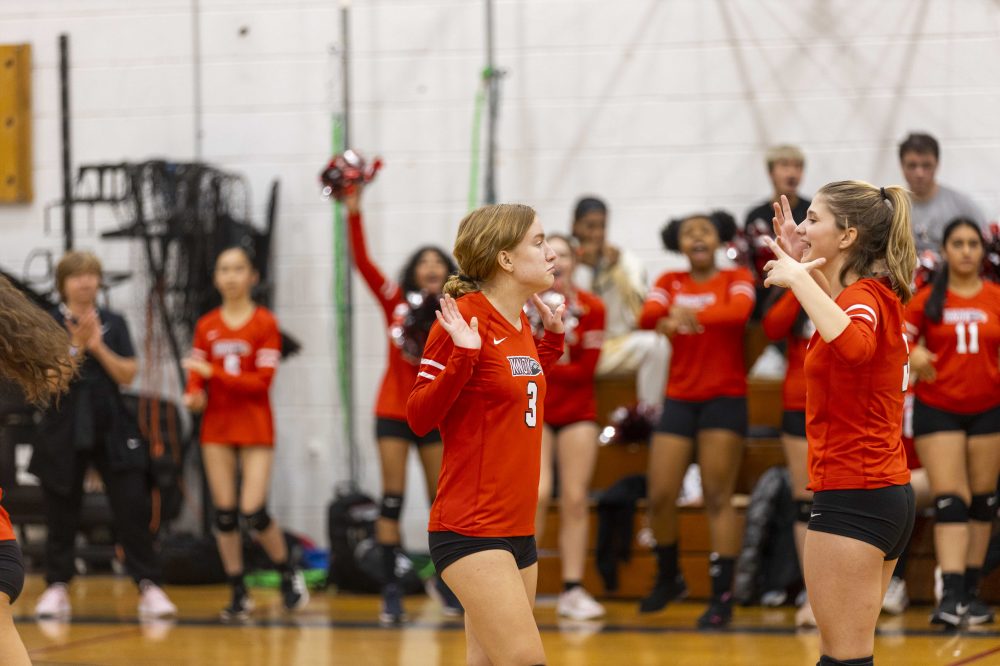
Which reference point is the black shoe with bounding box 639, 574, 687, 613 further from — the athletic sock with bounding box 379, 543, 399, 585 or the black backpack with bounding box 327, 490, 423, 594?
the black backpack with bounding box 327, 490, 423, 594

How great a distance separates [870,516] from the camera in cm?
328

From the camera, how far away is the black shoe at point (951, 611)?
18.6 feet

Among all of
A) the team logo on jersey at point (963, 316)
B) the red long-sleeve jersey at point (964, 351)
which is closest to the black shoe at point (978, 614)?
the red long-sleeve jersey at point (964, 351)

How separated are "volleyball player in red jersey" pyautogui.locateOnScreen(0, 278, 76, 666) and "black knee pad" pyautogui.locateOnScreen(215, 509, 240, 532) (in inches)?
124

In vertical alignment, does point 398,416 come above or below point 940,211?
below

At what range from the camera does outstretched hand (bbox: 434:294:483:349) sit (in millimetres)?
3293

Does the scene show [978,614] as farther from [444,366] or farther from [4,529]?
[4,529]

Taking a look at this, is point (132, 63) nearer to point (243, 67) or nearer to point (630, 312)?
point (243, 67)

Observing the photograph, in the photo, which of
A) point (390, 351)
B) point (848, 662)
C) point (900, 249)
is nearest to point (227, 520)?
point (390, 351)

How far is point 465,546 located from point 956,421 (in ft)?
10.7

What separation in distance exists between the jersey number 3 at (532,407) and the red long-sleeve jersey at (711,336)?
9.31ft

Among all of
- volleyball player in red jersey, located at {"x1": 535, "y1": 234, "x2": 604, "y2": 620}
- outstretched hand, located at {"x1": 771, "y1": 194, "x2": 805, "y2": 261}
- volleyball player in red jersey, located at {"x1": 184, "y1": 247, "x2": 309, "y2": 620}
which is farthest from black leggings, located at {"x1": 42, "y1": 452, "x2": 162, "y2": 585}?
outstretched hand, located at {"x1": 771, "y1": 194, "x2": 805, "y2": 261}

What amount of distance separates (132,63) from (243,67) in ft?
2.48

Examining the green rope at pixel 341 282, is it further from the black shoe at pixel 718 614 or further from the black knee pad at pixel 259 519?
the black shoe at pixel 718 614
